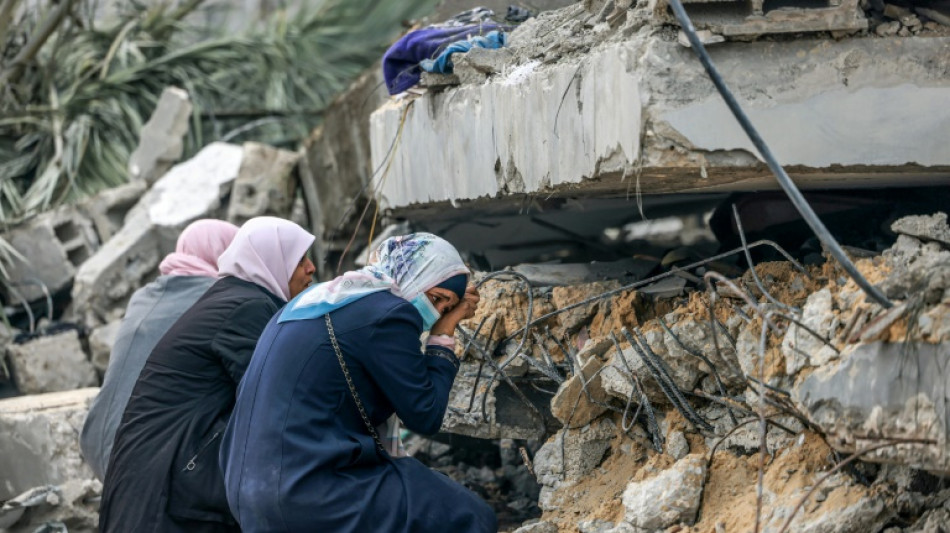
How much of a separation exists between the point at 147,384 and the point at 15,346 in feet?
14.0

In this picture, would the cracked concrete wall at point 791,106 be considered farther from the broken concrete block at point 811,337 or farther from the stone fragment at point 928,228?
the broken concrete block at point 811,337

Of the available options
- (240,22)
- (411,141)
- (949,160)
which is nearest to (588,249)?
(411,141)

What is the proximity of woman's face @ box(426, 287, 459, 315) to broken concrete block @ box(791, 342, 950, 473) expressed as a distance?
1.11 m

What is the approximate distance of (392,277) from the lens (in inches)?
138

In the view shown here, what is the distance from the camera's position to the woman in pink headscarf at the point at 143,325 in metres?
4.48

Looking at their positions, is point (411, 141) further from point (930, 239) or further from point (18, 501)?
point (930, 239)

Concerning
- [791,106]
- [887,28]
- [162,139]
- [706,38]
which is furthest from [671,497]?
[162,139]

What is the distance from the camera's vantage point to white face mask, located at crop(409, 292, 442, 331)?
348 cm

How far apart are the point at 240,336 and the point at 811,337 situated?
5.91 feet

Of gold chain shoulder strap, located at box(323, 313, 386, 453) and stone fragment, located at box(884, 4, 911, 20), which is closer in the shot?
stone fragment, located at box(884, 4, 911, 20)

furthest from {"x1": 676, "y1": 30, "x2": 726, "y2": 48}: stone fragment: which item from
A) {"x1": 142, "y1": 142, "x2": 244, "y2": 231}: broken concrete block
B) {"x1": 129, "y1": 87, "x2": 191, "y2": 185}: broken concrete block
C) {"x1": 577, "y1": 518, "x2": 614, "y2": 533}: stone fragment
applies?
{"x1": 129, "y1": 87, "x2": 191, "y2": 185}: broken concrete block

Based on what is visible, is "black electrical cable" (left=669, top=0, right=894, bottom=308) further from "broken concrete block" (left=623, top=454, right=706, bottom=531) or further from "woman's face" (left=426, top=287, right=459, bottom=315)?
"woman's face" (left=426, top=287, right=459, bottom=315)

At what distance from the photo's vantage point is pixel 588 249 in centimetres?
627

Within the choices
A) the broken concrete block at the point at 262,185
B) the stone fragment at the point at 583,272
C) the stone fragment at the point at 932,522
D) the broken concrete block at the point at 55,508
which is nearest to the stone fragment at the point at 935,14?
the stone fragment at the point at 932,522
